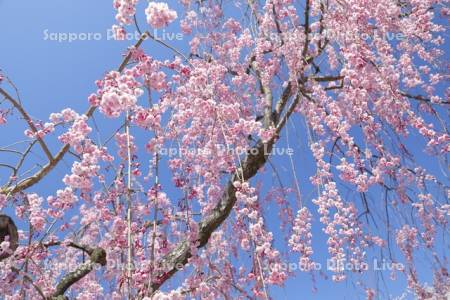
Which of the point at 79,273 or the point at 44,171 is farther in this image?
the point at 79,273

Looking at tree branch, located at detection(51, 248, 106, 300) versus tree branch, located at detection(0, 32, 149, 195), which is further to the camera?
tree branch, located at detection(51, 248, 106, 300)

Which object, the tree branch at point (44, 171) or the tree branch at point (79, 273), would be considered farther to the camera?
the tree branch at point (79, 273)

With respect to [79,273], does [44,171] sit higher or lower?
higher

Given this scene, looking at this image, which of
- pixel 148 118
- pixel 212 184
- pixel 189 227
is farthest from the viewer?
pixel 212 184

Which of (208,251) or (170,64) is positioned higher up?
(170,64)

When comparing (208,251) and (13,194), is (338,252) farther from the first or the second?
(13,194)

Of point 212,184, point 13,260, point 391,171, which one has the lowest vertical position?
point 13,260

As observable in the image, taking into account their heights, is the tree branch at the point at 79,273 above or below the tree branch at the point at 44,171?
below

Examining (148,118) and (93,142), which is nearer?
(148,118)

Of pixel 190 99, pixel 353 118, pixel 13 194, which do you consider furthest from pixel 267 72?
pixel 13 194

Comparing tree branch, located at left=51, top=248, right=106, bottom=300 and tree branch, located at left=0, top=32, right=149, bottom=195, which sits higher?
tree branch, located at left=0, top=32, right=149, bottom=195

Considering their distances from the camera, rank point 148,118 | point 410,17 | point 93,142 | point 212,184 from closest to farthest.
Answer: point 148,118
point 93,142
point 212,184
point 410,17

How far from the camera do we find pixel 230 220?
11.1 feet

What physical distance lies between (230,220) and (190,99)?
105 cm
